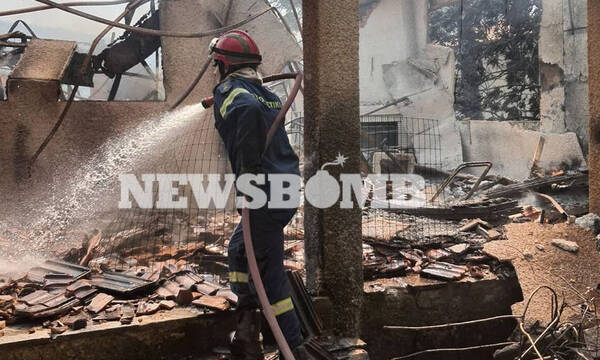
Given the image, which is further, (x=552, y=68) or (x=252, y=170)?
(x=552, y=68)

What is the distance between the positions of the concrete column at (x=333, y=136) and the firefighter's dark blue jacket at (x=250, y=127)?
0.33m

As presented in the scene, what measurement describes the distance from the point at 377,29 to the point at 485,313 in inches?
517

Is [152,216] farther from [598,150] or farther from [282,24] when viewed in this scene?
[598,150]

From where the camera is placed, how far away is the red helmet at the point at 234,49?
121 inches

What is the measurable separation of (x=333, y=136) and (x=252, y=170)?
2.88ft

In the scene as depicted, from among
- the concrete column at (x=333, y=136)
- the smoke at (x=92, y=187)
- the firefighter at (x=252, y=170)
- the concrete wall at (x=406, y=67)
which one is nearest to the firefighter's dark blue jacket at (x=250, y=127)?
the firefighter at (x=252, y=170)

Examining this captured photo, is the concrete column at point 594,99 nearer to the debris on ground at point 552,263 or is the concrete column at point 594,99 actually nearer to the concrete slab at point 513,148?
the debris on ground at point 552,263

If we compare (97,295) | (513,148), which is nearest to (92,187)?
(97,295)

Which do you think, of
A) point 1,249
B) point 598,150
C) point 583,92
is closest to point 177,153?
point 1,249

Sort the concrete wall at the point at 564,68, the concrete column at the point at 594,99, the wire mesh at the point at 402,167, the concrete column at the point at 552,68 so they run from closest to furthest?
the concrete column at the point at 594,99 → the wire mesh at the point at 402,167 → the concrete wall at the point at 564,68 → the concrete column at the point at 552,68

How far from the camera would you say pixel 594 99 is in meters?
5.09

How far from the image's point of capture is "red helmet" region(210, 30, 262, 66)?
10.1 ft

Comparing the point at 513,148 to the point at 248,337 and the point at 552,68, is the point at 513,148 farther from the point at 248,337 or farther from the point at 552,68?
the point at 248,337

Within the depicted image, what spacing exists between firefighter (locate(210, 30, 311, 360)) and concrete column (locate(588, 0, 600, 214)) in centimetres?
409
